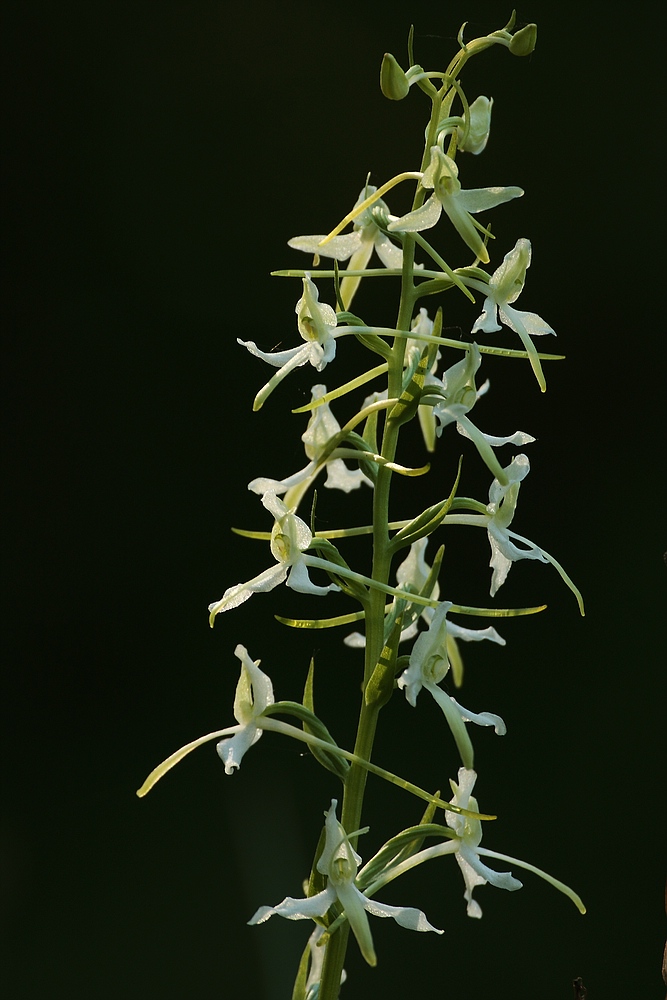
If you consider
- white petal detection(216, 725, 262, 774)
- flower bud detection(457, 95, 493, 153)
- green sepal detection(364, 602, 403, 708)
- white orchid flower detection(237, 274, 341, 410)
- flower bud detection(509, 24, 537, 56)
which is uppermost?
flower bud detection(509, 24, 537, 56)

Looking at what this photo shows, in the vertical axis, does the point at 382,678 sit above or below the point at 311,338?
below

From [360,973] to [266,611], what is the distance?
2.10 ft

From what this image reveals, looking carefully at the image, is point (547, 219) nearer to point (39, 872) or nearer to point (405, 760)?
point (405, 760)

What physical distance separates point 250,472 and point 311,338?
138cm

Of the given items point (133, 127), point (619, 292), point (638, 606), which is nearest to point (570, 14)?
point (619, 292)

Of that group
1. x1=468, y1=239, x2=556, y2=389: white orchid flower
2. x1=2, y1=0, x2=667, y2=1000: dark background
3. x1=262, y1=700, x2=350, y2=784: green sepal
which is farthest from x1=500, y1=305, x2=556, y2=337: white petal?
x1=2, y1=0, x2=667, y2=1000: dark background

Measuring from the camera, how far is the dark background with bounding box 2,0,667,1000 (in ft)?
5.82

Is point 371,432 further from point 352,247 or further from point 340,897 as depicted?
point 340,897

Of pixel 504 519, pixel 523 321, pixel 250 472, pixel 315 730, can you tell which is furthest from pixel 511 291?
pixel 250 472

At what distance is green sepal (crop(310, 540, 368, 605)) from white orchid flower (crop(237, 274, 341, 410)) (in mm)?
86

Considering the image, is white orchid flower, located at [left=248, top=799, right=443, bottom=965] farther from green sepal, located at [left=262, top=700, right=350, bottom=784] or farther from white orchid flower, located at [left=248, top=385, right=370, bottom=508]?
white orchid flower, located at [left=248, top=385, right=370, bottom=508]

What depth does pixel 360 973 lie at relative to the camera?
1584 mm

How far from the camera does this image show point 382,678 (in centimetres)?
53

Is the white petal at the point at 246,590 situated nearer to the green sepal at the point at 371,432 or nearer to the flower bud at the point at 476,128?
the green sepal at the point at 371,432
